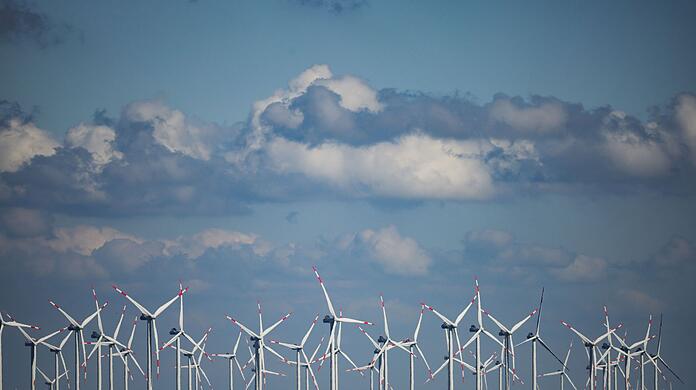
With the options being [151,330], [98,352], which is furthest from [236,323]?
[98,352]

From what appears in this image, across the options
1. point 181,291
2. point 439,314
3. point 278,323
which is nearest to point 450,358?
point 439,314

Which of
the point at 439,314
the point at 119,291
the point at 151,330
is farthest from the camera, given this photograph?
the point at 439,314

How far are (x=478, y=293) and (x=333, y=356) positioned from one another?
2632cm

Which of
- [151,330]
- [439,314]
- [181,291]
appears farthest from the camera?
[439,314]

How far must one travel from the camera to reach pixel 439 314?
198250 mm

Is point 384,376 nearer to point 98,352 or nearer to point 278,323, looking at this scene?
point 278,323

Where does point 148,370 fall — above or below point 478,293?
below

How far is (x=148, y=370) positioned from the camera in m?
178

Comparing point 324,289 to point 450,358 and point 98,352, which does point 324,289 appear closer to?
point 450,358

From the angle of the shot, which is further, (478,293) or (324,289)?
(478,293)

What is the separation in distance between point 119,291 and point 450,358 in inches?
1903

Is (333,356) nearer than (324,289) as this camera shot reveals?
No

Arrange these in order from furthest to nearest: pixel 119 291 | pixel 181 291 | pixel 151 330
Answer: pixel 151 330, pixel 181 291, pixel 119 291

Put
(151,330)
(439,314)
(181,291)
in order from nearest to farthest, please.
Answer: (181,291) < (151,330) < (439,314)
